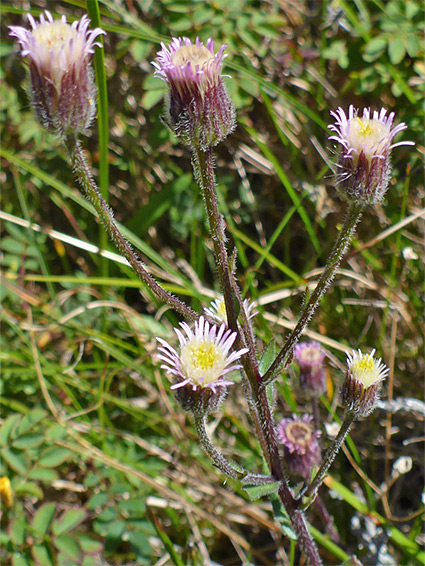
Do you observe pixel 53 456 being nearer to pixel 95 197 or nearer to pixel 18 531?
pixel 18 531

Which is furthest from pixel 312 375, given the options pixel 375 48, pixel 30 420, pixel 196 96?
pixel 375 48

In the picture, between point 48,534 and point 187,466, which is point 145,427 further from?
point 48,534

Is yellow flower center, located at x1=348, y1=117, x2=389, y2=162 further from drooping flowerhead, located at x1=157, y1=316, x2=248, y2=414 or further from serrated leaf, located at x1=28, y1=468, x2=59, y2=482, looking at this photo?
serrated leaf, located at x1=28, y1=468, x2=59, y2=482

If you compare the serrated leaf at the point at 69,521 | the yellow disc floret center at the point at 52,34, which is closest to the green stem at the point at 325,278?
the yellow disc floret center at the point at 52,34

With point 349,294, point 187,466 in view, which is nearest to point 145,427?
point 187,466

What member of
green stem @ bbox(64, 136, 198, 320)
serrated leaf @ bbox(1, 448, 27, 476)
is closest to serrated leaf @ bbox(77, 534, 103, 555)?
serrated leaf @ bbox(1, 448, 27, 476)

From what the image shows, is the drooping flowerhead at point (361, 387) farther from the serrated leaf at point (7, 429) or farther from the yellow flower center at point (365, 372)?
the serrated leaf at point (7, 429)
